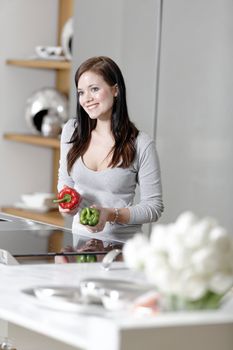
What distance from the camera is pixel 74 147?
3.41 metres

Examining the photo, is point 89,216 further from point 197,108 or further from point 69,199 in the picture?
point 197,108

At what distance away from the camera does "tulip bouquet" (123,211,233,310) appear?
5.51 ft

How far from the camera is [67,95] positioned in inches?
223

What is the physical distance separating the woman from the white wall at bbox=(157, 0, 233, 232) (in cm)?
90

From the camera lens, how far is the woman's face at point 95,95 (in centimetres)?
330

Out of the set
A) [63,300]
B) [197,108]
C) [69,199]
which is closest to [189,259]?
[63,300]

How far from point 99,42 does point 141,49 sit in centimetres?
39

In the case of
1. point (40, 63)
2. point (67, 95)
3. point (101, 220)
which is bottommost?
point (101, 220)

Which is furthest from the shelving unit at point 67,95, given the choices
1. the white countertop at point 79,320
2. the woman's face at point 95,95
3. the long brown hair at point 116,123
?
the white countertop at point 79,320

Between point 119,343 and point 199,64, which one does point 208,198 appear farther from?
point 119,343

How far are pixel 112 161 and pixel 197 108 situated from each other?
1078mm

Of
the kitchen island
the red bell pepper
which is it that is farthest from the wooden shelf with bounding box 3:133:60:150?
the kitchen island

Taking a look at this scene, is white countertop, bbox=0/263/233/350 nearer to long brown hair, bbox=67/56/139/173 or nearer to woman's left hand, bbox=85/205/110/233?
woman's left hand, bbox=85/205/110/233

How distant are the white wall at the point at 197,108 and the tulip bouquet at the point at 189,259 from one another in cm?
245
